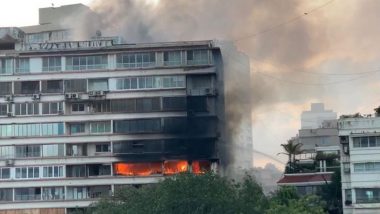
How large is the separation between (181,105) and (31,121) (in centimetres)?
1704

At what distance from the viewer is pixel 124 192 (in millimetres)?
84312

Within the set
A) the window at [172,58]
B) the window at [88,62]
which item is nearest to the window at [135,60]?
the window at [172,58]

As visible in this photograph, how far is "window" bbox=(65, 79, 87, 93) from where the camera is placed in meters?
97.4

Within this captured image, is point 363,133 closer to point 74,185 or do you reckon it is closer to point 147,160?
point 147,160

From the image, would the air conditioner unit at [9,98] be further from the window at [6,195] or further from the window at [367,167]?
the window at [367,167]

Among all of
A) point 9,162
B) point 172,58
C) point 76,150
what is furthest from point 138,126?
point 9,162

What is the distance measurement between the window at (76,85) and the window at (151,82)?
387cm

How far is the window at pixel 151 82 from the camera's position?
315 ft

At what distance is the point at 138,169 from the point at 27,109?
1435 cm

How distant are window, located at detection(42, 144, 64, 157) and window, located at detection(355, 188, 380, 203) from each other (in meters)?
34.1

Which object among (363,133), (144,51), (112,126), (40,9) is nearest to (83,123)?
(112,126)

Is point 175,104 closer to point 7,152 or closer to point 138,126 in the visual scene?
point 138,126

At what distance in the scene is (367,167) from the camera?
80.0 m

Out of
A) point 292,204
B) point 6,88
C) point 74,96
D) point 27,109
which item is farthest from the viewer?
point 6,88
